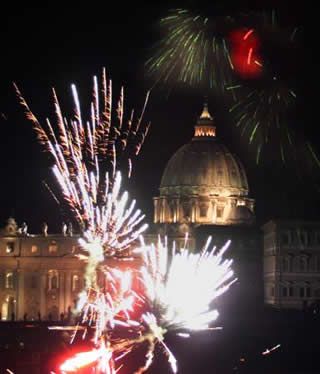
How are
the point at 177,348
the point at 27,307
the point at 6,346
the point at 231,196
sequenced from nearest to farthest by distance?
the point at 177,348, the point at 6,346, the point at 27,307, the point at 231,196

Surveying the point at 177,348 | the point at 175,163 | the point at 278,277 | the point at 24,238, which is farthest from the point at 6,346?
the point at 175,163

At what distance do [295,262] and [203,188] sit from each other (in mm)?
28153

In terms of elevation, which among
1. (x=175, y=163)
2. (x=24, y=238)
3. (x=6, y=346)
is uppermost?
(x=175, y=163)

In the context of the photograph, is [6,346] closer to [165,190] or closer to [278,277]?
[278,277]

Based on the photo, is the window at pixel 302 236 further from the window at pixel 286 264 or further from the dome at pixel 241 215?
the dome at pixel 241 215

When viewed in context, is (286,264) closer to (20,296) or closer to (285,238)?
(285,238)

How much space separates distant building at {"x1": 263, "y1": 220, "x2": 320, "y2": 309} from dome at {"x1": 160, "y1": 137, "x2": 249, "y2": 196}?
24.8 meters

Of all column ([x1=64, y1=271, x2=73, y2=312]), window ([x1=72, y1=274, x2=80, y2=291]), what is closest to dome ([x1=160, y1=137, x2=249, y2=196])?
window ([x1=72, y1=274, x2=80, y2=291])

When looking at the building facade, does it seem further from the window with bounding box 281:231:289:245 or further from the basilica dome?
the window with bounding box 281:231:289:245

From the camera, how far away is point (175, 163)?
130 m

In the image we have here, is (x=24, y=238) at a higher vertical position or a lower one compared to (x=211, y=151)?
lower

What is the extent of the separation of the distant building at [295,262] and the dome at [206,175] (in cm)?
2485

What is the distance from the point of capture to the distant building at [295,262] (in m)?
102

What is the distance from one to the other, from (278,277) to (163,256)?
6725 cm
